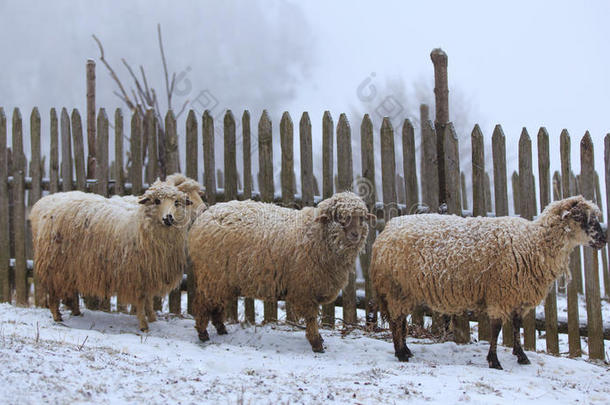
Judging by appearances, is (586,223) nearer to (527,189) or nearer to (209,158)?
(527,189)

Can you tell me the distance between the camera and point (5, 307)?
22.2 ft

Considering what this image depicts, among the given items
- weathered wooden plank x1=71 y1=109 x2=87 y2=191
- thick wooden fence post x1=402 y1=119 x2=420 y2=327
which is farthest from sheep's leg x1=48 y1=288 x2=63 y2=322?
thick wooden fence post x1=402 y1=119 x2=420 y2=327

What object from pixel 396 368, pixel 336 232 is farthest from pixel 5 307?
pixel 396 368

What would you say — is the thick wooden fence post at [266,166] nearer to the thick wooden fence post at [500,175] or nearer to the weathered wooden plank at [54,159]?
the thick wooden fence post at [500,175]

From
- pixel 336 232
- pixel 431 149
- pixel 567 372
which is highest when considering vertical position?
pixel 431 149

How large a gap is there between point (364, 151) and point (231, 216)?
5.57 feet

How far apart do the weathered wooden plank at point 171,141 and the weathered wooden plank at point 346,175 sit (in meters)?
2.08

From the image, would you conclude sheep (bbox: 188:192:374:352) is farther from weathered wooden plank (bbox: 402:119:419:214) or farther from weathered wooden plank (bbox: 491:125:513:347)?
weathered wooden plank (bbox: 491:125:513:347)

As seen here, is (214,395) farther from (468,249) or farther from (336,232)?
(468,249)

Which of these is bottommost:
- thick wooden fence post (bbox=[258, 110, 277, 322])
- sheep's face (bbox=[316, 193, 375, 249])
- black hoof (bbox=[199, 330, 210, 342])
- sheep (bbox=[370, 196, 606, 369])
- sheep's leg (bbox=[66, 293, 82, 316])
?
black hoof (bbox=[199, 330, 210, 342])

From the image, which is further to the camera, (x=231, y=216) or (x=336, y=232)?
(x=231, y=216)

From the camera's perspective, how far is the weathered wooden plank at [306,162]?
6.33 metres

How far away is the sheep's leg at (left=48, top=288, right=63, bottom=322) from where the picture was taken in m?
6.07

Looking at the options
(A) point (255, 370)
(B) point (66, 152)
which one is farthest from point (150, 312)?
(B) point (66, 152)
